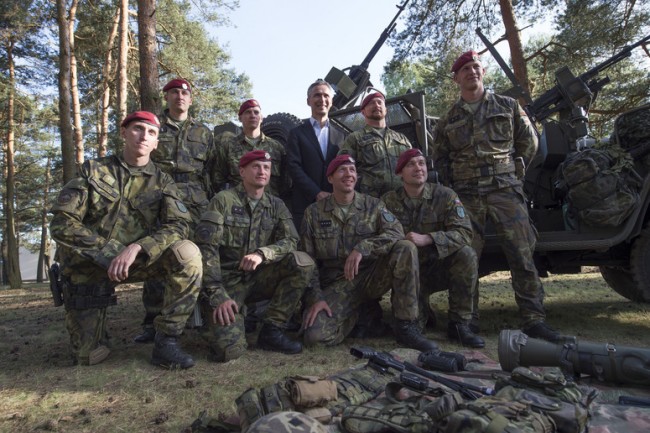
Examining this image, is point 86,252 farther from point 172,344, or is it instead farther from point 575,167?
point 575,167

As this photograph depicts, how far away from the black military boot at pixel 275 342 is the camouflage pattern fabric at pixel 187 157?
1170 millimetres

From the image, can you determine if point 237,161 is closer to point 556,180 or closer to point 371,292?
point 371,292

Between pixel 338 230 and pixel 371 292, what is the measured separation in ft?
1.82

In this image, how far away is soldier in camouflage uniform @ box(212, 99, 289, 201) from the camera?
4.60m

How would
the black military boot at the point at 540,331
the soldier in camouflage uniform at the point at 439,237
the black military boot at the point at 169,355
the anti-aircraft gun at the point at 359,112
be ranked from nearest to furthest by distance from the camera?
the black military boot at the point at 169,355
the black military boot at the point at 540,331
the soldier in camouflage uniform at the point at 439,237
the anti-aircraft gun at the point at 359,112

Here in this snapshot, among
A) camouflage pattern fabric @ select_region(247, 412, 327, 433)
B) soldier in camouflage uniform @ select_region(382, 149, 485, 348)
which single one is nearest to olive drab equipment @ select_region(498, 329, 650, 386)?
soldier in camouflage uniform @ select_region(382, 149, 485, 348)

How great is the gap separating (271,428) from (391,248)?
2.27 m

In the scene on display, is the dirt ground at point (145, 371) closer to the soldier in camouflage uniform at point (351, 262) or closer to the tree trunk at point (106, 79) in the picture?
the soldier in camouflage uniform at point (351, 262)

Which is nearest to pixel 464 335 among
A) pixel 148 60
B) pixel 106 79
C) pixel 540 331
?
pixel 540 331

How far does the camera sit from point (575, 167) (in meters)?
3.98

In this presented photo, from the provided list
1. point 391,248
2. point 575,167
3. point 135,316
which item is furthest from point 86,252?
point 575,167

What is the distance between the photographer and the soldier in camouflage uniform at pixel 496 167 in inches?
150

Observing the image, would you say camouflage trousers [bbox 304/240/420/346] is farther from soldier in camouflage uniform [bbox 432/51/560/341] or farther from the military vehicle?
the military vehicle

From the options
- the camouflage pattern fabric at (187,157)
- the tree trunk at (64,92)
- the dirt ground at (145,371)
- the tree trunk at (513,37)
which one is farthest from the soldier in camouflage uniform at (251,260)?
the tree trunk at (513,37)
